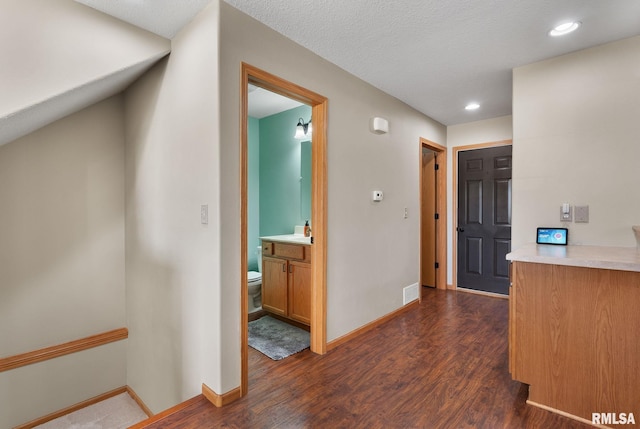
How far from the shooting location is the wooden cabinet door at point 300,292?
9.80 ft

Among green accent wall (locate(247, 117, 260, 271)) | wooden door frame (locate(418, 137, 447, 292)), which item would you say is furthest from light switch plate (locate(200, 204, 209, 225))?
wooden door frame (locate(418, 137, 447, 292))

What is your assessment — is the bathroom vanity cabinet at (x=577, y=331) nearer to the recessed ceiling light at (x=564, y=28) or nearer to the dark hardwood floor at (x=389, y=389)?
the dark hardwood floor at (x=389, y=389)

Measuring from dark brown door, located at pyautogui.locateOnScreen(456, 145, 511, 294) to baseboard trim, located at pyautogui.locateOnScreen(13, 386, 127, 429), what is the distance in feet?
14.3

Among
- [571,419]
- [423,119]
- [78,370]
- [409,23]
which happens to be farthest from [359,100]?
[78,370]

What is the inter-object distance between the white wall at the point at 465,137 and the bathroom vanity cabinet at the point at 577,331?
269 cm

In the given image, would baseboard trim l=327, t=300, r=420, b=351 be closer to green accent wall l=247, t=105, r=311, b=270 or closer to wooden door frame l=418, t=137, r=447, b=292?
wooden door frame l=418, t=137, r=447, b=292

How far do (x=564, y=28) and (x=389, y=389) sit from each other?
275 centimetres

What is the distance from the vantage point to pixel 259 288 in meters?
3.68

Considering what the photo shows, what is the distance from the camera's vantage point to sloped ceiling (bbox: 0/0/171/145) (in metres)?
Result: 1.69

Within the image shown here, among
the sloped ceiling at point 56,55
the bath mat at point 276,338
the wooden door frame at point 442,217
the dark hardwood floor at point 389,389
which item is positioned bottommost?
the bath mat at point 276,338

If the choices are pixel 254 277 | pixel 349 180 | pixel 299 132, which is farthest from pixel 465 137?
pixel 254 277

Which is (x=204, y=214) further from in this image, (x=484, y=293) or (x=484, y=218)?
(x=484, y=293)

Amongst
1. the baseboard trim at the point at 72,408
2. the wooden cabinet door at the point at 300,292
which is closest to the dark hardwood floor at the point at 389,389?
the wooden cabinet door at the point at 300,292

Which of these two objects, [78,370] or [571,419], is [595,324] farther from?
[78,370]
